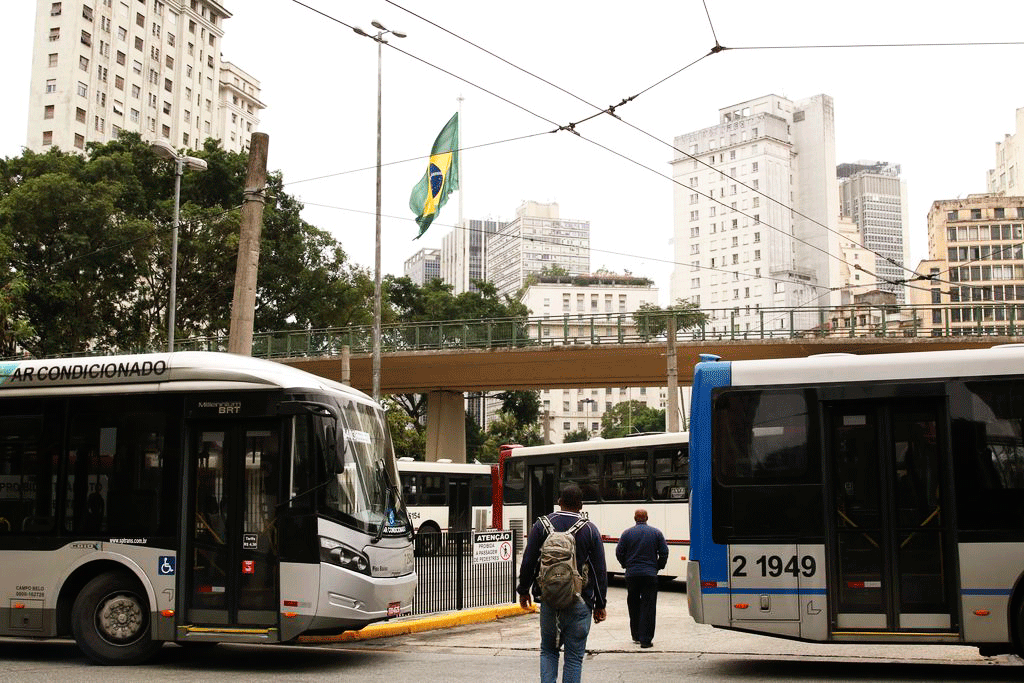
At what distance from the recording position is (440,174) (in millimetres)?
30484

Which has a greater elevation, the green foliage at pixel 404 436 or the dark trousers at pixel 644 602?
the green foliage at pixel 404 436

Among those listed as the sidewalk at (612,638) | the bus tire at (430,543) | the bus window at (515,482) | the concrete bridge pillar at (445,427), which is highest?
the concrete bridge pillar at (445,427)

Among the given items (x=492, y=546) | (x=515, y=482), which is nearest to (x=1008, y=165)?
(x=515, y=482)

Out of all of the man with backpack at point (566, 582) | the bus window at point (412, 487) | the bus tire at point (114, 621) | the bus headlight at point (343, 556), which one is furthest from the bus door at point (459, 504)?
the man with backpack at point (566, 582)

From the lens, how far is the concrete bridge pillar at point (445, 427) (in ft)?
136

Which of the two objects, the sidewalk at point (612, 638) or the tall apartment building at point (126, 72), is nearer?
the sidewalk at point (612, 638)

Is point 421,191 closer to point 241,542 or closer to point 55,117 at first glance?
point 241,542

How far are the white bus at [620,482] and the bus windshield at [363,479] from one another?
6929mm

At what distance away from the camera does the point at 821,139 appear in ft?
428

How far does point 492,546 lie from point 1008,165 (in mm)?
127648

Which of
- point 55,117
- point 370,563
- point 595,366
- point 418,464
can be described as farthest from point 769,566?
point 55,117

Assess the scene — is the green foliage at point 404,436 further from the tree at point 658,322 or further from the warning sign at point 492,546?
the warning sign at point 492,546

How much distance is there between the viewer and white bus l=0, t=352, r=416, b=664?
10664 millimetres

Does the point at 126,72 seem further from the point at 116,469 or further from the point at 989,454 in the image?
the point at 989,454
